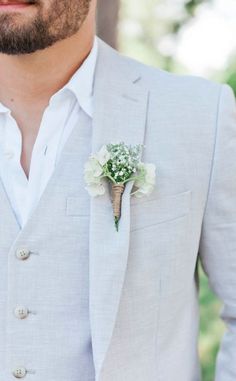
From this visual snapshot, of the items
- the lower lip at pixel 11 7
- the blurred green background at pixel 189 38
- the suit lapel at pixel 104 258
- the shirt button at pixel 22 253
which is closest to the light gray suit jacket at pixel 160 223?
the suit lapel at pixel 104 258

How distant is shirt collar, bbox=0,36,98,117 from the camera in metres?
2.12

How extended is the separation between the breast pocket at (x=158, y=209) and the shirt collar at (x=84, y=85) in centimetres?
28

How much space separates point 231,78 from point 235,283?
1.95m

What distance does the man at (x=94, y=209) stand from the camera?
1996 millimetres

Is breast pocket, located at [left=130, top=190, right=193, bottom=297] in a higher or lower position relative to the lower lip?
lower

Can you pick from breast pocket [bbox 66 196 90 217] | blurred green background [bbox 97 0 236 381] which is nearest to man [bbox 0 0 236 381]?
breast pocket [bbox 66 196 90 217]

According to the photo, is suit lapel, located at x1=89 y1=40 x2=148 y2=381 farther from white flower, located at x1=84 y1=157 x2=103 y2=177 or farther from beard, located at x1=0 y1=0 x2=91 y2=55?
beard, located at x1=0 y1=0 x2=91 y2=55

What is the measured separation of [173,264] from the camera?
2096 mm

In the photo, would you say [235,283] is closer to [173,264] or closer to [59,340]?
[173,264]

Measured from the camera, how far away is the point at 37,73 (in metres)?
2.13

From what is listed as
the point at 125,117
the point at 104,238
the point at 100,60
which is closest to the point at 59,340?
the point at 104,238

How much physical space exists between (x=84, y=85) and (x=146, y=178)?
328 millimetres

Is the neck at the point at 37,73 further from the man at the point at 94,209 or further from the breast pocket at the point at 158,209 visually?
the breast pocket at the point at 158,209

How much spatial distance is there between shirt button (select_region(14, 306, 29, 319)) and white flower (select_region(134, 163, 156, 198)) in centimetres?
41
